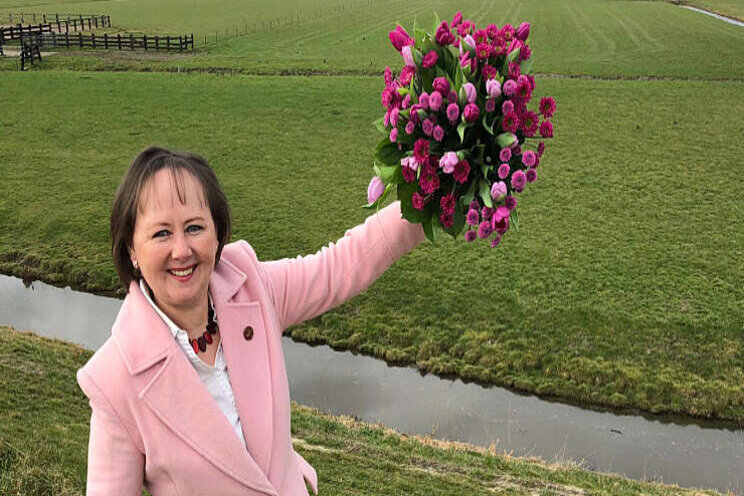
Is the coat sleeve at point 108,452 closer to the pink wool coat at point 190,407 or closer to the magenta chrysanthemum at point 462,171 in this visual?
the pink wool coat at point 190,407

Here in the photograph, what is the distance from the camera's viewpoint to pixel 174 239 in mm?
2688

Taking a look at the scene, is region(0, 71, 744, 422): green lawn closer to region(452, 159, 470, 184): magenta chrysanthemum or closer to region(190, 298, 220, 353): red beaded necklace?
region(452, 159, 470, 184): magenta chrysanthemum

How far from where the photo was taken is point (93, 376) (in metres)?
2.57

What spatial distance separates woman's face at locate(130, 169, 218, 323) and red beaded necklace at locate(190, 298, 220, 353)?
15cm

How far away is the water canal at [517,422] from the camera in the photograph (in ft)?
38.1

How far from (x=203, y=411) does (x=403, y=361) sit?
458 inches

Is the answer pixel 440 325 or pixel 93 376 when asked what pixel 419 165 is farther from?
pixel 440 325

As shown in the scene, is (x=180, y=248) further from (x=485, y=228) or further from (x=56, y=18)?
(x=56, y=18)

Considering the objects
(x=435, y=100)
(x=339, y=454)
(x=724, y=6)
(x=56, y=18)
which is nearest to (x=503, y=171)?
(x=435, y=100)

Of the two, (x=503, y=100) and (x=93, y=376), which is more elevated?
(x=503, y=100)

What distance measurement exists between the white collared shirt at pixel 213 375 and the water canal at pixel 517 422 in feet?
31.5

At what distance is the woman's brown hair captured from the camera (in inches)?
105

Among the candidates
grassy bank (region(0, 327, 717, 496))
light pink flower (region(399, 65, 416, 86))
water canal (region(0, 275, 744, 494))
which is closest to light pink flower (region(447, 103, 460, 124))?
light pink flower (region(399, 65, 416, 86))

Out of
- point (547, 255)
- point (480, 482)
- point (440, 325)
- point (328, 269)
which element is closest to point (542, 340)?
point (440, 325)
